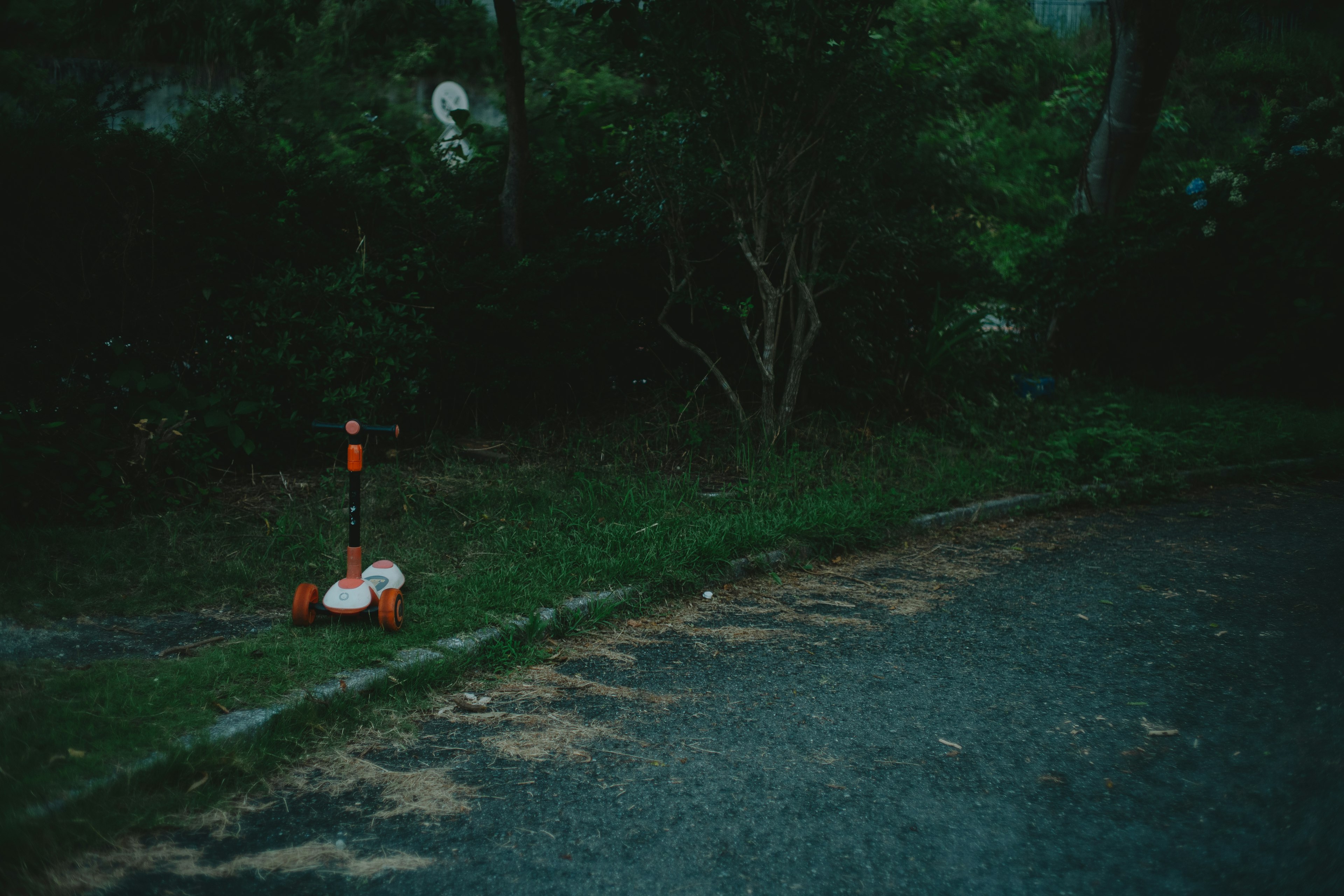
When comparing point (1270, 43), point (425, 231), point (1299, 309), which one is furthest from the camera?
point (1299, 309)

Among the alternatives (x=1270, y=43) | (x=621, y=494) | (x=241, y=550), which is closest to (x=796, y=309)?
(x=621, y=494)

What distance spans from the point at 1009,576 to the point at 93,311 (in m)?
5.68

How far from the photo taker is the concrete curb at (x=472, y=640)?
301 centimetres

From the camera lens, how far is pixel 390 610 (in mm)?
4137

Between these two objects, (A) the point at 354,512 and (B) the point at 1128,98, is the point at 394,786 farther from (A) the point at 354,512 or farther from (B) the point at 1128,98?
(B) the point at 1128,98

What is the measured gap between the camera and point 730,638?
177 inches

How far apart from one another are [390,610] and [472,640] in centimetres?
39

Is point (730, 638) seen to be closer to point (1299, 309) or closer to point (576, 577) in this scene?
point (576, 577)

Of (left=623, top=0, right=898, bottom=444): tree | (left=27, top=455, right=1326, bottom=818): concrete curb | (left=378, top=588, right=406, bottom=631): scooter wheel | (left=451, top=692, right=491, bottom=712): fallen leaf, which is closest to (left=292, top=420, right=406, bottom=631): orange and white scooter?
(left=378, top=588, right=406, bottom=631): scooter wheel

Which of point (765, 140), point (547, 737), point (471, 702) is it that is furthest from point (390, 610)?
point (765, 140)

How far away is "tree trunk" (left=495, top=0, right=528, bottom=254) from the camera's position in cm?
722

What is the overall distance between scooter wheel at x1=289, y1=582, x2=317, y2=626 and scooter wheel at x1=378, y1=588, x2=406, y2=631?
0.30m

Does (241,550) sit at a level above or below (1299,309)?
below

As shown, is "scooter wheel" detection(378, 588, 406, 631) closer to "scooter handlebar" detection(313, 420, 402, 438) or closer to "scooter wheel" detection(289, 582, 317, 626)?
"scooter wheel" detection(289, 582, 317, 626)
